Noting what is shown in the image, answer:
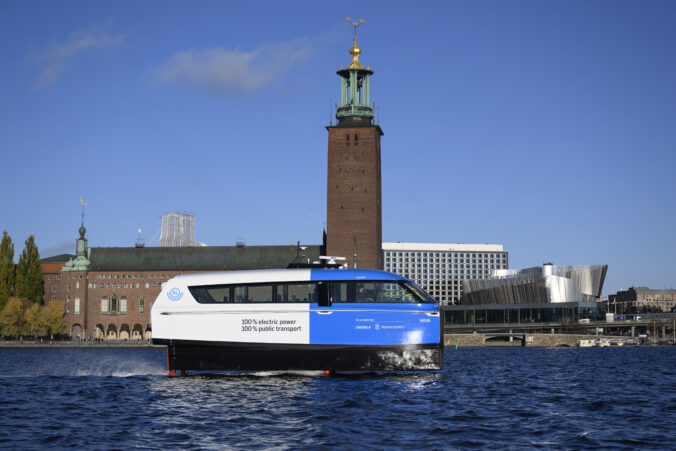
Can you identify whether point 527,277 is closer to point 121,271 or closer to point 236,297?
point 121,271

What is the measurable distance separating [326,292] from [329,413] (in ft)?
29.2

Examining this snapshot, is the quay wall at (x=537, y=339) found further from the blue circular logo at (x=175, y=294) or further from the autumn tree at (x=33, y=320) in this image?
the blue circular logo at (x=175, y=294)

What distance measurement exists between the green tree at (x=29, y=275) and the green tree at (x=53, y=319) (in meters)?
2.67

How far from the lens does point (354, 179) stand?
121 metres

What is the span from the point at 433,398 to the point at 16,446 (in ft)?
41.4

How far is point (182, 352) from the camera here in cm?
3073

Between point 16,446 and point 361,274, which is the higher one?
point 361,274

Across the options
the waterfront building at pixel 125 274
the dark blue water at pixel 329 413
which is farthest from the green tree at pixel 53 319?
the dark blue water at pixel 329 413

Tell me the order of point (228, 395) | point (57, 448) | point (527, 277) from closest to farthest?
point (57, 448) < point (228, 395) < point (527, 277)

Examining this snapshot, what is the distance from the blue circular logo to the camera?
1218 inches

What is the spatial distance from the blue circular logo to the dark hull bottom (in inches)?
65.5

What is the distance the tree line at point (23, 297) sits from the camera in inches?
4589

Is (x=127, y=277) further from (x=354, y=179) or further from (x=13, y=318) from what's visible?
(x=354, y=179)

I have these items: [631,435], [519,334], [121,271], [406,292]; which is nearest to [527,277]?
[519,334]
